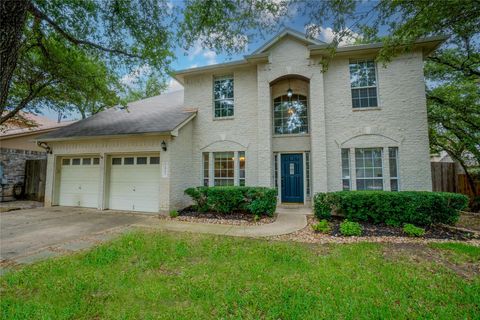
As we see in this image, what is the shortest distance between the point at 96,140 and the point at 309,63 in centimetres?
974

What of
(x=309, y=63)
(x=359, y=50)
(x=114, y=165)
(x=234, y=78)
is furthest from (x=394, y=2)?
(x=114, y=165)

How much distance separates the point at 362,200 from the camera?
6.84m

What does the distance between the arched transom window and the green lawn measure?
635cm

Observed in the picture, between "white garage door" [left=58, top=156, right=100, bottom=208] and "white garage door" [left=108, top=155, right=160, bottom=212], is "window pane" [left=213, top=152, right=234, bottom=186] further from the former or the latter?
"white garage door" [left=58, top=156, right=100, bottom=208]

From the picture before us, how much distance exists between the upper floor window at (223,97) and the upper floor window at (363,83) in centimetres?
521

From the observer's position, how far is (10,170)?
1274 centimetres

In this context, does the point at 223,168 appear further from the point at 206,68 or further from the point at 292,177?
the point at 206,68

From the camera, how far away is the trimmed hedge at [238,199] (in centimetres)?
774

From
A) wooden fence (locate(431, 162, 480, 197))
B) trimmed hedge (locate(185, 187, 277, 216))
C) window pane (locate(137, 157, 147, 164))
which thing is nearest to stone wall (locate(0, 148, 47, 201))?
window pane (locate(137, 157, 147, 164))

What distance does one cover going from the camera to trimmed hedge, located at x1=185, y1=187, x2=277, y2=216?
7738 mm

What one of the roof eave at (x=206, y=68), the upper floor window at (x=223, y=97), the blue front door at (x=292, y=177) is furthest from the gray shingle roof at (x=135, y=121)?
the blue front door at (x=292, y=177)

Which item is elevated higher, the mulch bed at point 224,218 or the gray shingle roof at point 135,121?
the gray shingle roof at point 135,121

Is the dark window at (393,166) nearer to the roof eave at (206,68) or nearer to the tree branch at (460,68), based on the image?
the tree branch at (460,68)

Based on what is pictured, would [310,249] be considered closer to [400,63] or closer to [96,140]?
[400,63]
